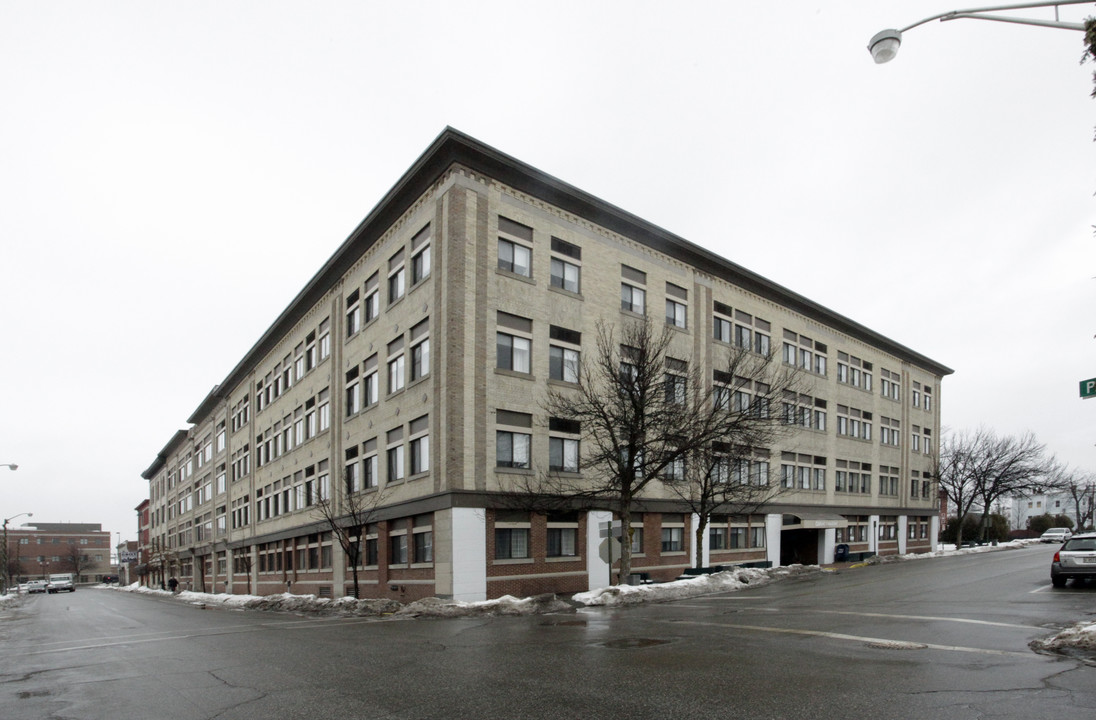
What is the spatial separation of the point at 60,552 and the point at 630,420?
169543 millimetres

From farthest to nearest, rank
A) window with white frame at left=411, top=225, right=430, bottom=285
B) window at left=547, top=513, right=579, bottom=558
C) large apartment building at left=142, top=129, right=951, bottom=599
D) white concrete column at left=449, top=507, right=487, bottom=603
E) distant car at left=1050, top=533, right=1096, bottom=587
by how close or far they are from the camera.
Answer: window with white frame at left=411, top=225, right=430, bottom=285 < window at left=547, top=513, right=579, bottom=558 < large apartment building at left=142, top=129, right=951, bottom=599 < white concrete column at left=449, top=507, right=487, bottom=603 < distant car at left=1050, top=533, right=1096, bottom=587

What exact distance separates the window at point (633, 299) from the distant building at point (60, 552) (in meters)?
154

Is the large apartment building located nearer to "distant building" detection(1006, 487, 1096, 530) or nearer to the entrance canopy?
the entrance canopy

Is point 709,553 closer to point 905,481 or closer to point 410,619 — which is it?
point 410,619

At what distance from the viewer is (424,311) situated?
30172mm

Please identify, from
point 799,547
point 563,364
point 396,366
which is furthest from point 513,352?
point 799,547

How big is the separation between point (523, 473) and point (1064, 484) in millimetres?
63947

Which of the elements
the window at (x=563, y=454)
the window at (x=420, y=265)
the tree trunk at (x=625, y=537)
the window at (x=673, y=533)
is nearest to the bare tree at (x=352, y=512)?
the window at (x=563, y=454)

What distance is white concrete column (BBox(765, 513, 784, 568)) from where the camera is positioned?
4316cm

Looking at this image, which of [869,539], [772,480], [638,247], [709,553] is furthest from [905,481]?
[638,247]

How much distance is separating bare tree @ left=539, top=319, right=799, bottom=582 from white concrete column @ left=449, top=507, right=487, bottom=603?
3275mm

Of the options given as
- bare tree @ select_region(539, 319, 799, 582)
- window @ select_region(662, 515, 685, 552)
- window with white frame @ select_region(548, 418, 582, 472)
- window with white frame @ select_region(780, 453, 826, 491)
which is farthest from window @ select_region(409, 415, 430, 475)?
window with white frame @ select_region(780, 453, 826, 491)

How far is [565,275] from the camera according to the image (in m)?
32.3

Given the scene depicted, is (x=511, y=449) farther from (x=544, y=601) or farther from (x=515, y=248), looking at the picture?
(x=515, y=248)
